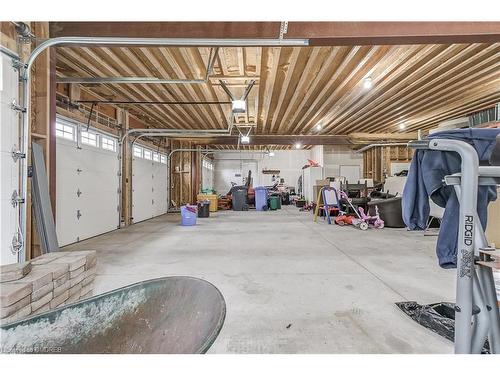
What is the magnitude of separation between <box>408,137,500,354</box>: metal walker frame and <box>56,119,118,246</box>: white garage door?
16.8 feet

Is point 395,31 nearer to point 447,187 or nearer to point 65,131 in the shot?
point 447,187

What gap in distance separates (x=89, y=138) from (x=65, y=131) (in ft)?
2.22

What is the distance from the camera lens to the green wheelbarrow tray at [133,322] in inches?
49.9

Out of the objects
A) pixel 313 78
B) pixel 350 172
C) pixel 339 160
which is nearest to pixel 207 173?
pixel 339 160

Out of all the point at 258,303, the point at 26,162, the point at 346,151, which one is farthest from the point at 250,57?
the point at 346,151

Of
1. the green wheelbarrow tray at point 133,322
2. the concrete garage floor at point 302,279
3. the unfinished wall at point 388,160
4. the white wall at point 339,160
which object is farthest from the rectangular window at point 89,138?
the unfinished wall at point 388,160

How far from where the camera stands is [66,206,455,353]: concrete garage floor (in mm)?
1796

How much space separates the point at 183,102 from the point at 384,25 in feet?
14.6

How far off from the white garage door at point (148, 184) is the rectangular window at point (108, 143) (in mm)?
1033

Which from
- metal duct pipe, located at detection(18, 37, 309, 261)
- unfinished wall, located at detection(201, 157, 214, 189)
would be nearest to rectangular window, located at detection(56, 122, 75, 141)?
metal duct pipe, located at detection(18, 37, 309, 261)

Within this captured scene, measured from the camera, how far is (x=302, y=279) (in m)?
2.90

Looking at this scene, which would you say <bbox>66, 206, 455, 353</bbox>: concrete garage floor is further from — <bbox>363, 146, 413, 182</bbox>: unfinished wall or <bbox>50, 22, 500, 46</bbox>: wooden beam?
<bbox>363, 146, 413, 182</bbox>: unfinished wall

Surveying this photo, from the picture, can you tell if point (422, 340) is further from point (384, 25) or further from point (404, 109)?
point (404, 109)

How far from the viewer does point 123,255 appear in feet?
12.8
